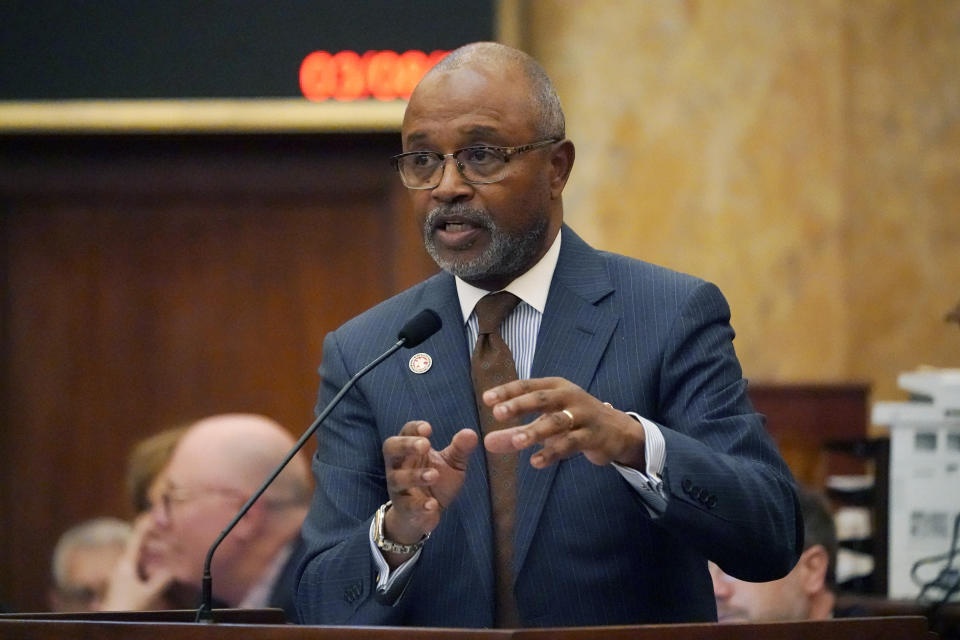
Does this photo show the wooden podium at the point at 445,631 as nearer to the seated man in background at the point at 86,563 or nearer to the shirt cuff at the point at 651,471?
the shirt cuff at the point at 651,471

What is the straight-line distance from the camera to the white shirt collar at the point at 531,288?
2.18 meters

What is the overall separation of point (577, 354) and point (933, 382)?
132 centimetres

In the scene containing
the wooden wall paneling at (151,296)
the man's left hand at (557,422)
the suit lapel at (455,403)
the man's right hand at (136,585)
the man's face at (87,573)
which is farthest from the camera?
the wooden wall paneling at (151,296)

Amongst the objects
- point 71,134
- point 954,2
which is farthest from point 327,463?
point 954,2

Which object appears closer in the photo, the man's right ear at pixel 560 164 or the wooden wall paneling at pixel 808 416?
the man's right ear at pixel 560 164

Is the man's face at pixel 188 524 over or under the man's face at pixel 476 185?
under

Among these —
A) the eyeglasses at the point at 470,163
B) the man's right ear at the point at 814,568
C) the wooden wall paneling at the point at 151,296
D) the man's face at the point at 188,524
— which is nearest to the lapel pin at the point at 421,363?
the eyeglasses at the point at 470,163

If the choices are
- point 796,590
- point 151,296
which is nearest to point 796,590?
point 796,590

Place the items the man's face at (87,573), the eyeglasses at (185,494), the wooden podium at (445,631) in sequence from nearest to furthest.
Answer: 1. the wooden podium at (445,631)
2. the eyeglasses at (185,494)
3. the man's face at (87,573)

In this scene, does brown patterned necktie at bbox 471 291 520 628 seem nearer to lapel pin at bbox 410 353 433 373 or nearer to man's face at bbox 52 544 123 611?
lapel pin at bbox 410 353 433 373

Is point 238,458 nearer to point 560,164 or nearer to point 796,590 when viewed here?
point 796,590

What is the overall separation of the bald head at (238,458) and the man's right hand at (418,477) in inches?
65.8

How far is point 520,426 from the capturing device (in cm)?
181

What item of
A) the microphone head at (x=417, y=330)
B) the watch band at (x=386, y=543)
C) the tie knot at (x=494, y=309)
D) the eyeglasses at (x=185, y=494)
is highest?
the tie knot at (x=494, y=309)
